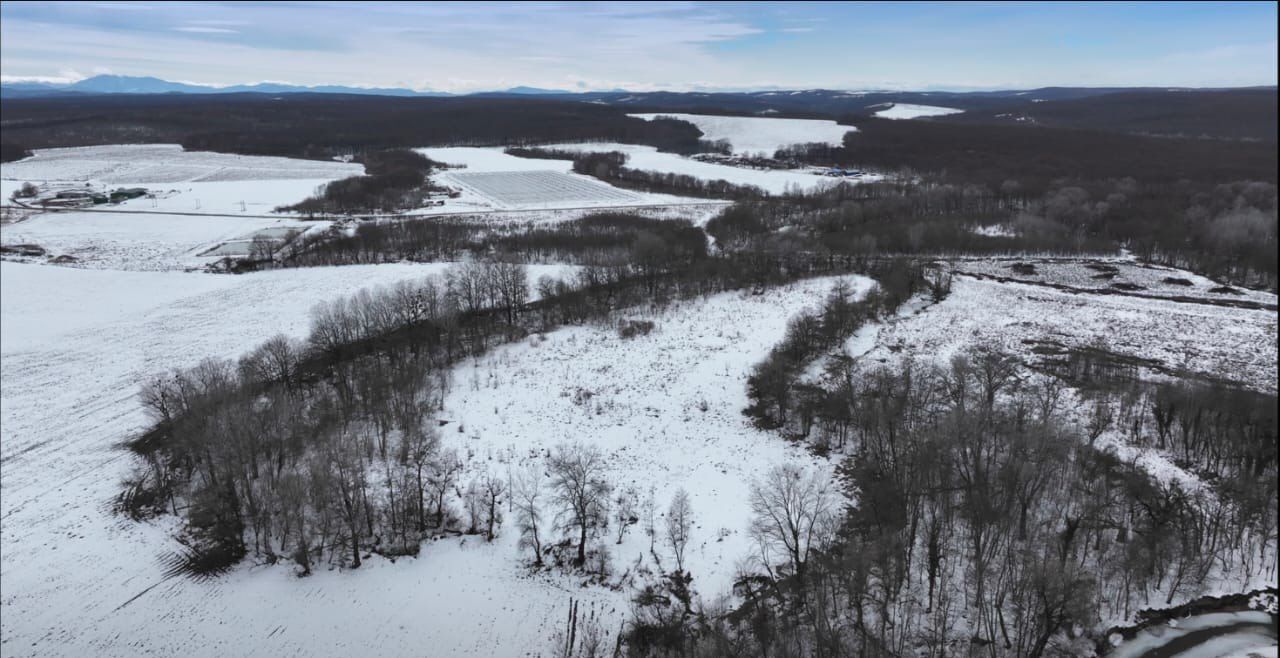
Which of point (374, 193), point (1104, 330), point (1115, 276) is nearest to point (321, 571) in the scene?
point (1104, 330)

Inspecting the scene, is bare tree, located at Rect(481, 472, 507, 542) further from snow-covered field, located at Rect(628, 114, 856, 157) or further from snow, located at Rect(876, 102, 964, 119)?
snow, located at Rect(876, 102, 964, 119)

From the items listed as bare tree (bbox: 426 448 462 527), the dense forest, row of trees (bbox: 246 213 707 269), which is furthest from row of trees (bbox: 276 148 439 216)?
bare tree (bbox: 426 448 462 527)

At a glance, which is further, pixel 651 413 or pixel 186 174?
pixel 186 174

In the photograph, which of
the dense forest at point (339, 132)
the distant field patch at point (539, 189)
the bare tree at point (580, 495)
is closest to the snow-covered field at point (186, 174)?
the dense forest at point (339, 132)

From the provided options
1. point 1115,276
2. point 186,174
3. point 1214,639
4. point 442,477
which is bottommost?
point 1214,639

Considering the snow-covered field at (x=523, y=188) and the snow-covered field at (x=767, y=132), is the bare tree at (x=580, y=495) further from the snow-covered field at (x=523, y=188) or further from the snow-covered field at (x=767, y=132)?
the snow-covered field at (x=767, y=132)

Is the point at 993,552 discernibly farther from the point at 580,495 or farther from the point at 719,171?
the point at 719,171

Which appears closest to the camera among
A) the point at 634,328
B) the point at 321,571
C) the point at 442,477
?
the point at 321,571
